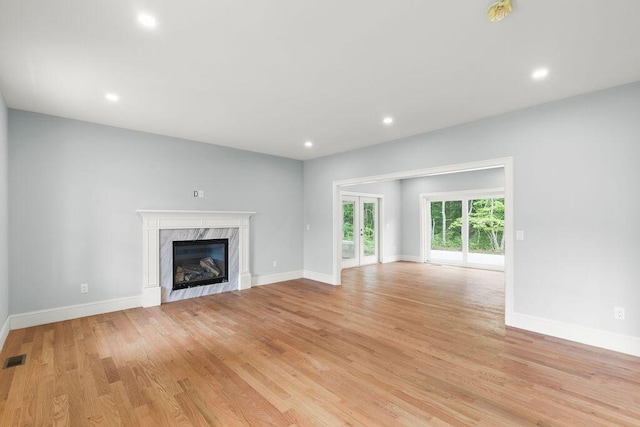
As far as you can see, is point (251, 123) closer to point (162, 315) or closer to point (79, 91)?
point (79, 91)

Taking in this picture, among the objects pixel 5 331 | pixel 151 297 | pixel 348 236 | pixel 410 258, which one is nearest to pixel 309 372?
pixel 151 297

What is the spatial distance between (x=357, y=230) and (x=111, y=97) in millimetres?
6335

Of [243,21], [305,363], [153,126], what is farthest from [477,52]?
[153,126]

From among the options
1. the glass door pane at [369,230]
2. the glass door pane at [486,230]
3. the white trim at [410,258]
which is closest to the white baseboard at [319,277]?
the glass door pane at [369,230]

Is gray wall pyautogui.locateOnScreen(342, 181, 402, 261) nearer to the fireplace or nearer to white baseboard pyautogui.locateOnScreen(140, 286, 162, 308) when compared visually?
the fireplace

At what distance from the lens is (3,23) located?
6.72ft

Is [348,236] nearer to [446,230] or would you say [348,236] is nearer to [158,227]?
[446,230]

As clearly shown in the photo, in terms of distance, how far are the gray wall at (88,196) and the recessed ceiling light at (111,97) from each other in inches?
47.0

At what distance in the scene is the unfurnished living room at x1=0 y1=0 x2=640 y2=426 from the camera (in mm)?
2080

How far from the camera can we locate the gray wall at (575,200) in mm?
2992

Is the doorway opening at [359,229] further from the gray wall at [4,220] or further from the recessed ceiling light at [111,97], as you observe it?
the gray wall at [4,220]

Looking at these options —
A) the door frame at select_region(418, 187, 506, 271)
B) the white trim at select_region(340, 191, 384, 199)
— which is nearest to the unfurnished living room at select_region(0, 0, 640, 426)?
the white trim at select_region(340, 191, 384, 199)

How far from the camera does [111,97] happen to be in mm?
3320

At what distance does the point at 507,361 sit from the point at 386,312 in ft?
5.58
